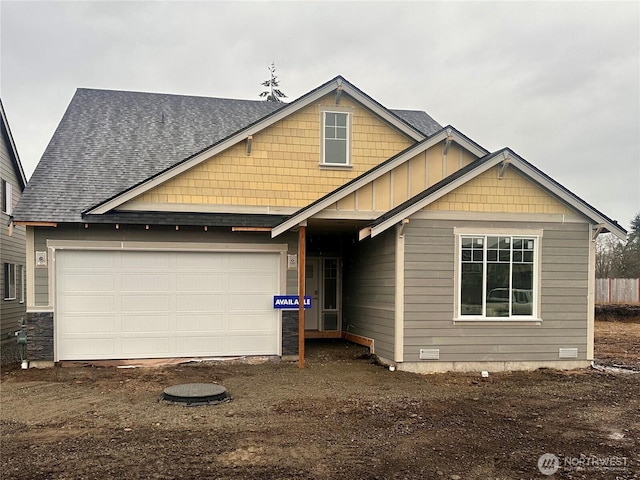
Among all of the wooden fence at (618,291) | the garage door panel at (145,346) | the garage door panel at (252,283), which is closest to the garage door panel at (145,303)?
the garage door panel at (145,346)

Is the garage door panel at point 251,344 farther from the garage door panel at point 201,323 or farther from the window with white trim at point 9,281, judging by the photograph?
the window with white trim at point 9,281

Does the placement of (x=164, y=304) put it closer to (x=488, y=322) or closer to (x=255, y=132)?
(x=255, y=132)

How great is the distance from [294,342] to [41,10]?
377 inches

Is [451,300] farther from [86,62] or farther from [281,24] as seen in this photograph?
[86,62]

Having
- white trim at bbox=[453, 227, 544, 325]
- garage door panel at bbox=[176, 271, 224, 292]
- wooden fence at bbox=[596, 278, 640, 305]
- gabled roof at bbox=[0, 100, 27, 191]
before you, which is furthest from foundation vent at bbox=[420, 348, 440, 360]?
wooden fence at bbox=[596, 278, 640, 305]

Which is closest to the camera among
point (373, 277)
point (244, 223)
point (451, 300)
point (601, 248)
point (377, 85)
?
point (451, 300)

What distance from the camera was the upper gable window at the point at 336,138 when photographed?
1220 cm

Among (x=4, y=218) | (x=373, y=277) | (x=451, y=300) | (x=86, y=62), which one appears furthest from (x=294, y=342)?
(x=86, y=62)

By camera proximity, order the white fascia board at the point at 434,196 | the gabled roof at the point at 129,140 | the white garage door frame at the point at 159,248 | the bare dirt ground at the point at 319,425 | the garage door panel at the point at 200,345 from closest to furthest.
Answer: the bare dirt ground at the point at 319,425
the white fascia board at the point at 434,196
the white garage door frame at the point at 159,248
the gabled roof at the point at 129,140
the garage door panel at the point at 200,345

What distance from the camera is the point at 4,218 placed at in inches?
587

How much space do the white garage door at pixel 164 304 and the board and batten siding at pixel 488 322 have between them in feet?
10.0

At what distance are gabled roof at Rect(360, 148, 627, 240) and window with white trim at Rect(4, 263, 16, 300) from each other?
1049 cm

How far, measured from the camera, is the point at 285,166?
39.2ft

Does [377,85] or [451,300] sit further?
[377,85]
